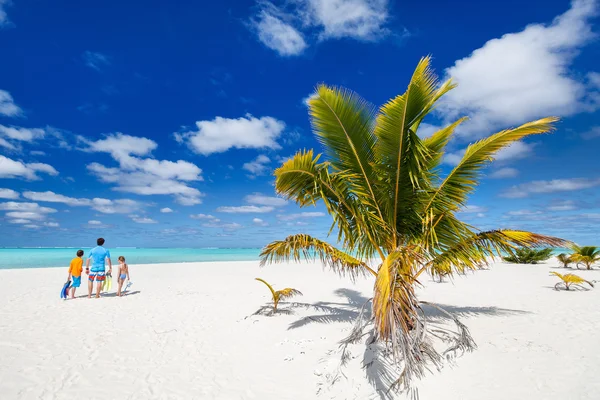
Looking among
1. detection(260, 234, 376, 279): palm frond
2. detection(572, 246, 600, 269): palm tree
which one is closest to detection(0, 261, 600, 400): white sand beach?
detection(260, 234, 376, 279): palm frond

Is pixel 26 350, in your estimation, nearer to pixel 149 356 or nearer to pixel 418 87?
pixel 149 356

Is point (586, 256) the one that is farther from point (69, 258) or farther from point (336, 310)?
point (69, 258)

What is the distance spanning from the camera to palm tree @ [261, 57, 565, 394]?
4.90 metres

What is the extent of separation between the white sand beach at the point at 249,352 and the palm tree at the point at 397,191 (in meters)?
0.72

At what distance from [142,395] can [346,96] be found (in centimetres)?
544

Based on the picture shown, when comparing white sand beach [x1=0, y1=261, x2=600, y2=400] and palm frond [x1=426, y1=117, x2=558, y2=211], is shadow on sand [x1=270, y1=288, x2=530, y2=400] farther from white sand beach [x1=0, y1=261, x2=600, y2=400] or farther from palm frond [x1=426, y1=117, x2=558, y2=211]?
palm frond [x1=426, y1=117, x2=558, y2=211]

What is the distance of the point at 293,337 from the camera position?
235 inches

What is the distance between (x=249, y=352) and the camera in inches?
211

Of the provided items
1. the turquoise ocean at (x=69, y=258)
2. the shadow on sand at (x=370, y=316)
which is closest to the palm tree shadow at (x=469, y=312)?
the shadow on sand at (x=370, y=316)

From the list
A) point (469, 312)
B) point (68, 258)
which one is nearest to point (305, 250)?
point (469, 312)

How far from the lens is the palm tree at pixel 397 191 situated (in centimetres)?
490

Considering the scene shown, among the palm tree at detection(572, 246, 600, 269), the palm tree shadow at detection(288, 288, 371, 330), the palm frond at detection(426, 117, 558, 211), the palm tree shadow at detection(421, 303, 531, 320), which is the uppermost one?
the palm frond at detection(426, 117, 558, 211)

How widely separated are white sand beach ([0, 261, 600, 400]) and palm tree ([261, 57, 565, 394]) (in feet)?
2.37

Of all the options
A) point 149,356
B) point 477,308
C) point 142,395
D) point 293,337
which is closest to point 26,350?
point 149,356
